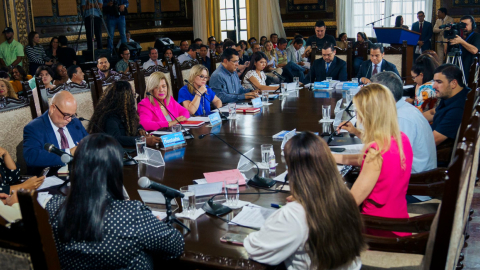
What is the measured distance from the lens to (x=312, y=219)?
52.7 inches

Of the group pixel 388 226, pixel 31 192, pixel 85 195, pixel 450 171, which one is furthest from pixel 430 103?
pixel 31 192

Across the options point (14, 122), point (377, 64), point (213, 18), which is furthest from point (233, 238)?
point (213, 18)

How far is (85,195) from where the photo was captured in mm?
1355

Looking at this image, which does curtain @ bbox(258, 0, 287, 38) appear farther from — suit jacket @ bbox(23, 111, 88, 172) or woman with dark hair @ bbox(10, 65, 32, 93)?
suit jacket @ bbox(23, 111, 88, 172)

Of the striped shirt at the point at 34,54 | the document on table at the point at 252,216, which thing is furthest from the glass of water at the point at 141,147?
the striped shirt at the point at 34,54

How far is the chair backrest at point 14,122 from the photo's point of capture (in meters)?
2.95

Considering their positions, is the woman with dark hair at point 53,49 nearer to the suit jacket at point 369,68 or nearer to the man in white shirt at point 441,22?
the suit jacket at point 369,68

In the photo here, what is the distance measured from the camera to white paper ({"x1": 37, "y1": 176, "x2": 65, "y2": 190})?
85.6 inches

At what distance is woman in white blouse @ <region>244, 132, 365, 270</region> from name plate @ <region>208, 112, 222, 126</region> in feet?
6.59

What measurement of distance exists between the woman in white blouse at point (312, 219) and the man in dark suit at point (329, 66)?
423 cm

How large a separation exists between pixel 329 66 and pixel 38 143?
12.4 feet

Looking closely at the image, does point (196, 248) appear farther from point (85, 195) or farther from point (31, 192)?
point (31, 192)

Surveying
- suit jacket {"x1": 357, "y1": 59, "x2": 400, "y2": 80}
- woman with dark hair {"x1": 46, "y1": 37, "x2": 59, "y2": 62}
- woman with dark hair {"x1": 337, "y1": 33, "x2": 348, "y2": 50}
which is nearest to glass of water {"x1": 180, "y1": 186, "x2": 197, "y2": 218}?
suit jacket {"x1": 357, "y1": 59, "x2": 400, "y2": 80}

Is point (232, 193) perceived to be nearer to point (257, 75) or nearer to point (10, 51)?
point (257, 75)
